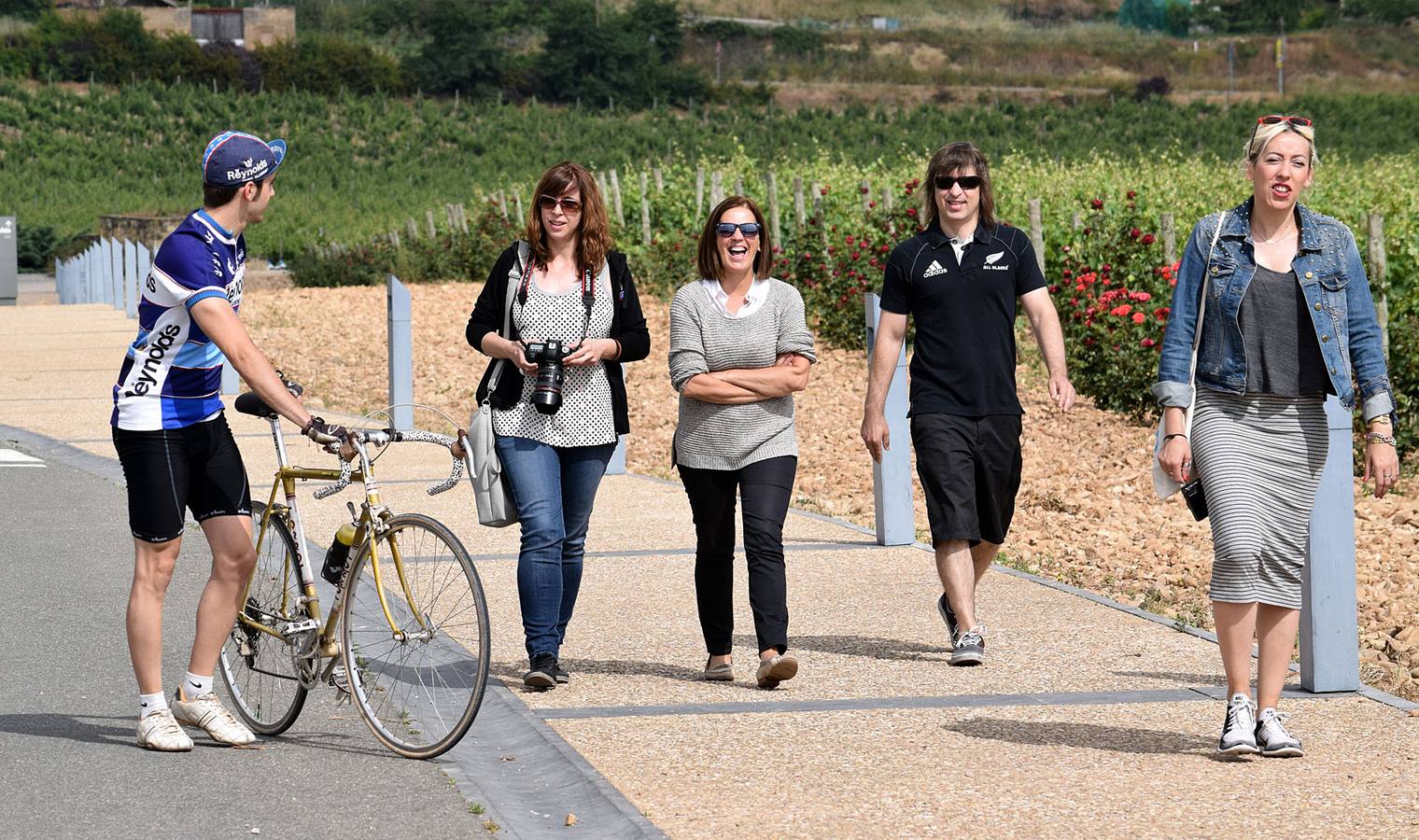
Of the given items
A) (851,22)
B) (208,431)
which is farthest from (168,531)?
(851,22)

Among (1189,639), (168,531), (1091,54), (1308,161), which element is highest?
(1091,54)

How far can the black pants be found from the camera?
618cm

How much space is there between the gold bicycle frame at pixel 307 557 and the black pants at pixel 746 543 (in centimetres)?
126

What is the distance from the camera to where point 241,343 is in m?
5.04

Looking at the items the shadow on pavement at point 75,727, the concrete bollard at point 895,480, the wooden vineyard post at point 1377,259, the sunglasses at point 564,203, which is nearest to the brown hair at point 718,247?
the sunglasses at point 564,203

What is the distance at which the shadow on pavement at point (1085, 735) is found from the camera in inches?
210

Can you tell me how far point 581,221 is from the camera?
6207 mm

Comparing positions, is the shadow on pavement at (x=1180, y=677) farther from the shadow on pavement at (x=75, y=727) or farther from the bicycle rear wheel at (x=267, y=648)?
the shadow on pavement at (x=75, y=727)

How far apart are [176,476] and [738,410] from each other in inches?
70.6

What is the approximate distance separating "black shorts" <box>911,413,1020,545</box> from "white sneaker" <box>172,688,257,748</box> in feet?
7.38

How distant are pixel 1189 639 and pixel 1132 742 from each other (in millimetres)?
1593

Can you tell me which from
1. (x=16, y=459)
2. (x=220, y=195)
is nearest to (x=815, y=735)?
(x=220, y=195)

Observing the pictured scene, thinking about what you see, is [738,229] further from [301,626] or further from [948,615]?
[301,626]

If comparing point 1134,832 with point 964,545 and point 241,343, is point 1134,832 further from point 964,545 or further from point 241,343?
point 241,343
